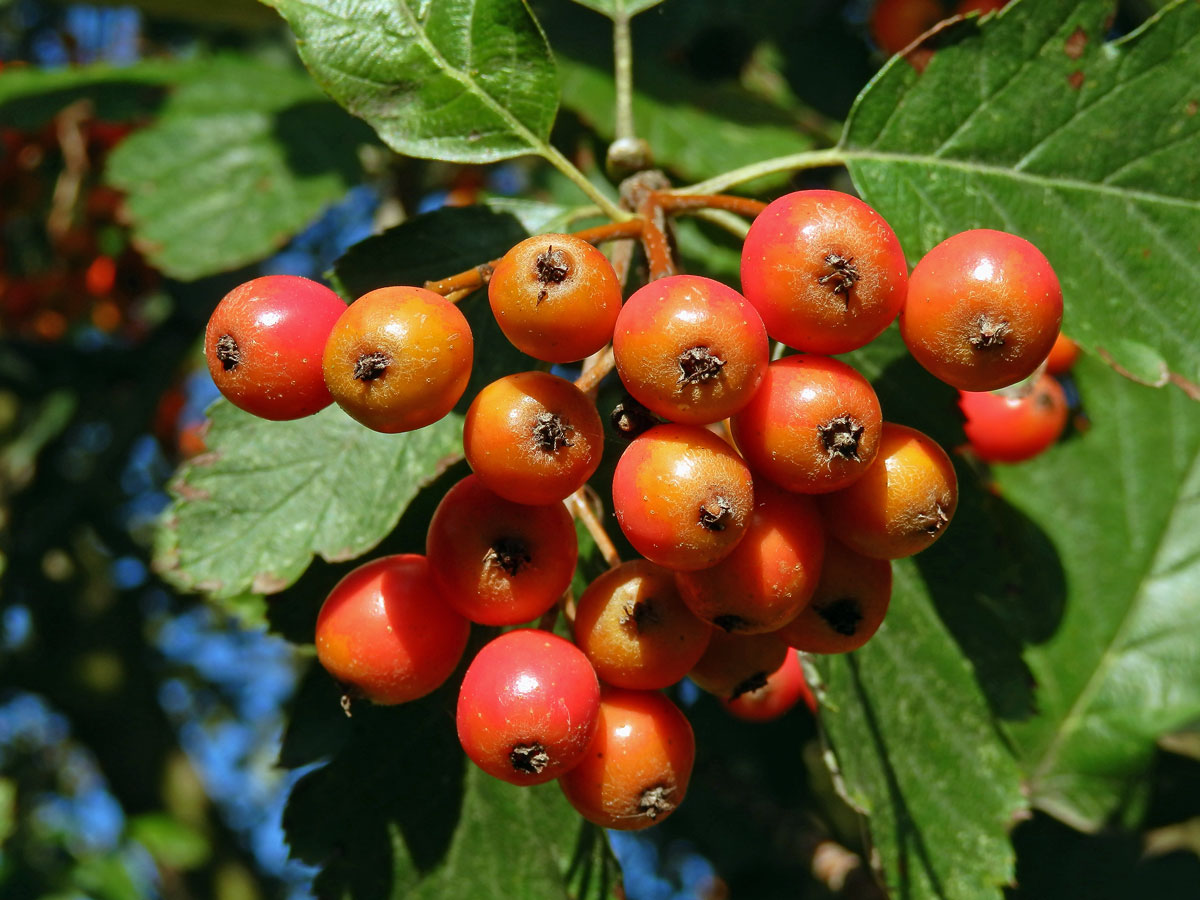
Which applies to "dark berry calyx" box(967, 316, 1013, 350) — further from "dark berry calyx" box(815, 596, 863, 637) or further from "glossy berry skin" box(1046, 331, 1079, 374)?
"glossy berry skin" box(1046, 331, 1079, 374)

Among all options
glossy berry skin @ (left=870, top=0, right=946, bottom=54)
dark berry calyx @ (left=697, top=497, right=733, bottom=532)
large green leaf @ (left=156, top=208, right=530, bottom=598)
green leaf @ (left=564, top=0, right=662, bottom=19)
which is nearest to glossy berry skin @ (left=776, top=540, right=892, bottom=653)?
dark berry calyx @ (left=697, top=497, right=733, bottom=532)

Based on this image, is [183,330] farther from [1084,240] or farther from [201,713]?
[201,713]

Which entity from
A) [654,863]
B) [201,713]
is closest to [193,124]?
[654,863]

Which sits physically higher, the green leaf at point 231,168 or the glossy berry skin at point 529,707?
the glossy berry skin at point 529,707

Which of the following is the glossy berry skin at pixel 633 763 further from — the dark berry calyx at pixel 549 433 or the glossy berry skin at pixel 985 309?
the glossy berry skin at pixel 985 309

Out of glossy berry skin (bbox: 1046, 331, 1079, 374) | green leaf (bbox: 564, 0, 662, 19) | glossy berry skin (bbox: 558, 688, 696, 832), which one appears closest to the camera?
glossy berry skin (bbox: 558, 688, 696, 832)

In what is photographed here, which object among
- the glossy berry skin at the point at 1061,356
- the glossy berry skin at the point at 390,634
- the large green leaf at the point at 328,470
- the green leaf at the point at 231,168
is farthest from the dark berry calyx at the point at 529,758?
the green leaf at the point at 231,168
